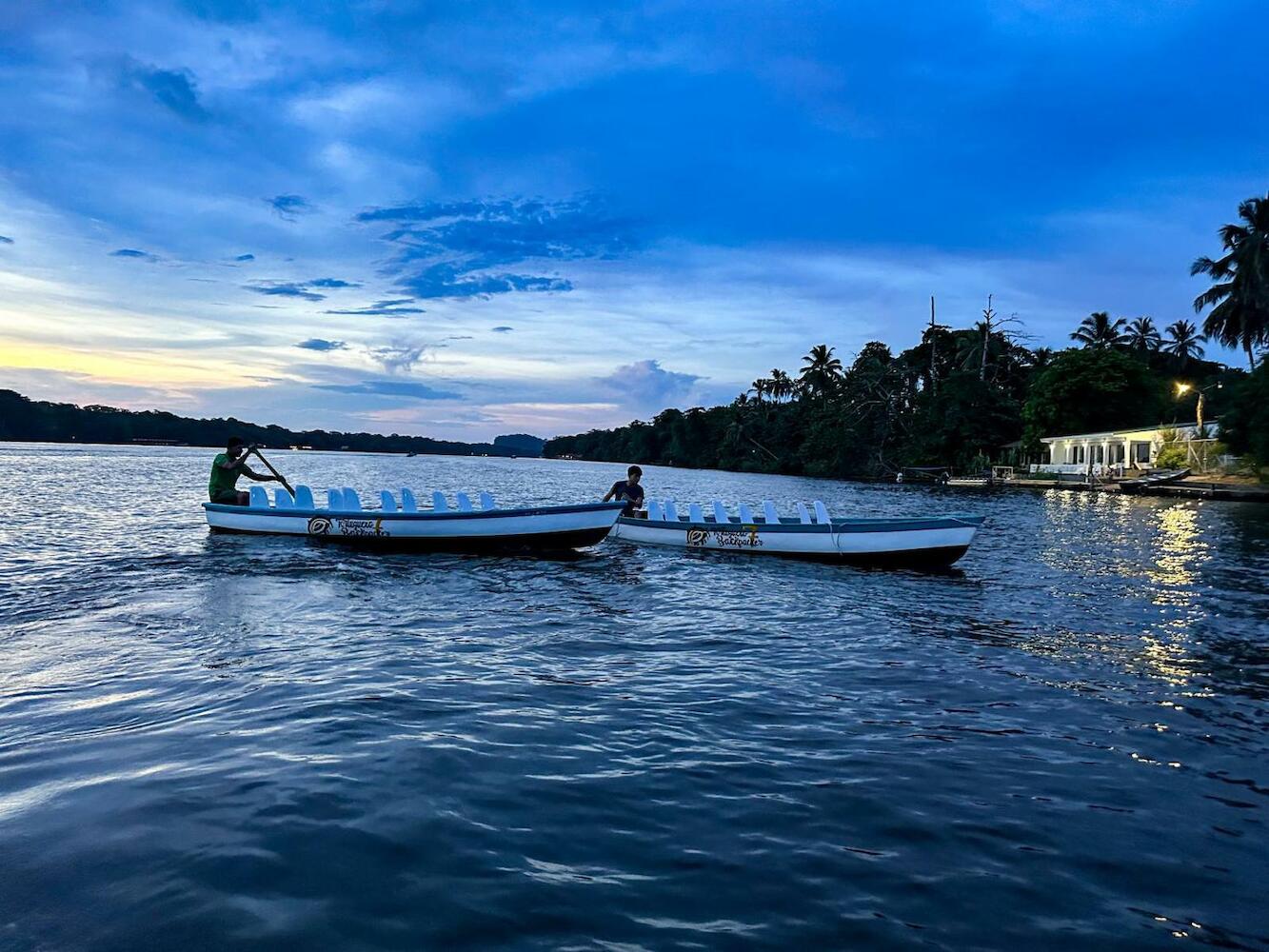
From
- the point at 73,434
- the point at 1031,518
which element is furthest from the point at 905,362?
the point at 73,434

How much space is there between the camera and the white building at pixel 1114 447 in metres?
53.3

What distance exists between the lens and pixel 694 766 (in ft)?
20.9

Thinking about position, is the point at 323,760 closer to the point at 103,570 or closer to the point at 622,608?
A: the point at 622,608

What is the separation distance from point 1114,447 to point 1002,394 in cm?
1756

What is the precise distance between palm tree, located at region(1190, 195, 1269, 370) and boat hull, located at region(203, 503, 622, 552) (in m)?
56.5

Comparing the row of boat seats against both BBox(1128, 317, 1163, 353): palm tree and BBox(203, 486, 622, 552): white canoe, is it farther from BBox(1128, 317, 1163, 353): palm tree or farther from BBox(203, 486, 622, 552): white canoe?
BBox(1128, 317, 1163, 353): palm tree

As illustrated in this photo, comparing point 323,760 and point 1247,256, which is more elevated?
point 1247,256

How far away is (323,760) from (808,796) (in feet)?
12.7

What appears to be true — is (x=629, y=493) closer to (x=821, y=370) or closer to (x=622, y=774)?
(x=622, y=774)

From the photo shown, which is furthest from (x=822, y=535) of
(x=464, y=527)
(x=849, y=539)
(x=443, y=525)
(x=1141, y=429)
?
(x=1141, y=429)

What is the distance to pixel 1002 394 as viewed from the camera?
7606cm

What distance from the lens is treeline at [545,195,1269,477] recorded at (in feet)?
184

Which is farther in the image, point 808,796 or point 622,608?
point 622,608

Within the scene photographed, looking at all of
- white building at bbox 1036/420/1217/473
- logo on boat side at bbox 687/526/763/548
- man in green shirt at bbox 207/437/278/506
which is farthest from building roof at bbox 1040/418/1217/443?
man in green shirt at bbox 207/437/278/506
